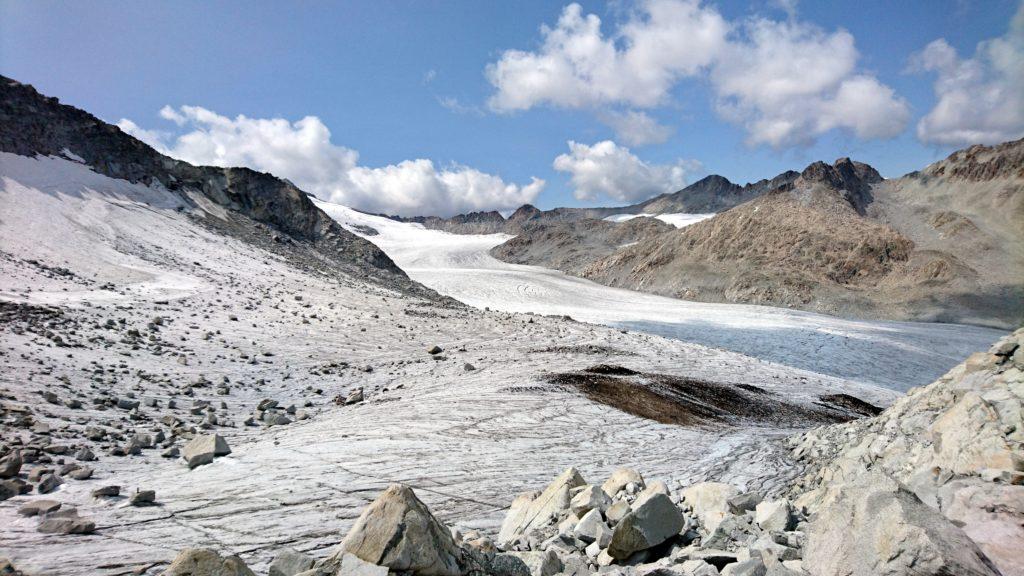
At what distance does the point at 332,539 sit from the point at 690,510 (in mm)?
3719

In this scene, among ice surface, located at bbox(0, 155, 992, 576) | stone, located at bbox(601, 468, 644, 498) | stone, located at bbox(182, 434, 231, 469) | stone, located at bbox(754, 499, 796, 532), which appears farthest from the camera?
stone, located at bbox(182, 434, 231, 469)

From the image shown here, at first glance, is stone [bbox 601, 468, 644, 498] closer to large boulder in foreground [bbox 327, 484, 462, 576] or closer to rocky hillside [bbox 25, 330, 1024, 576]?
rocky hillside [bbox 25, 330, 1024, 576]

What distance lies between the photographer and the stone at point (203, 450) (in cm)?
729

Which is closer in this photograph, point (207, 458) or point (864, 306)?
point (207, 458)

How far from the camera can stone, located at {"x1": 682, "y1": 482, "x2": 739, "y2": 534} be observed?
5023mm

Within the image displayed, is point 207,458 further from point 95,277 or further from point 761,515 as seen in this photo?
point 95,277

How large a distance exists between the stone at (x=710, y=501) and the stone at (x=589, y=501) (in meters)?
0.93

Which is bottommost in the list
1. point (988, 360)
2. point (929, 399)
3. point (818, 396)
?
point (818, 396)

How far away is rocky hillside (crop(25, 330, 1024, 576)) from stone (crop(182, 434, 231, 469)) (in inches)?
83.0

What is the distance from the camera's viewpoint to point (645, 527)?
4.36m

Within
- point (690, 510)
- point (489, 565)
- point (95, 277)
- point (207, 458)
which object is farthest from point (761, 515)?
point (95, 277)

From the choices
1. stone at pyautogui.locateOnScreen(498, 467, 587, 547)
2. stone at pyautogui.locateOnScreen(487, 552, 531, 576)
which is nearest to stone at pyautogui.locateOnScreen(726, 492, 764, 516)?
stone at pyautogui.locateOnScreen(498, 467, 587, 547)

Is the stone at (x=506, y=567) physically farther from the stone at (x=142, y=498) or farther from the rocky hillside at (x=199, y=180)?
the rocky hillside at (x=199, y=180)

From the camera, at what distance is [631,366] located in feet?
56.9
